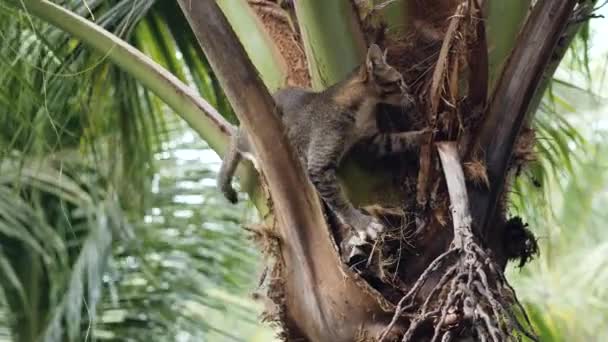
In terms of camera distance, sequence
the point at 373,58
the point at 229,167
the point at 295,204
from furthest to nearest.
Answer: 1. the point at 229,167
2. the point at 373,58
3. the point at 295,204

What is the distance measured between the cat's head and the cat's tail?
0.28m

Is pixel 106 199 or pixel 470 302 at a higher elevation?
pixel 106 199

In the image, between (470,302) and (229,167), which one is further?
(229,167)

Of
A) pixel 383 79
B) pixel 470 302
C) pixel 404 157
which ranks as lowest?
pixel 470 302

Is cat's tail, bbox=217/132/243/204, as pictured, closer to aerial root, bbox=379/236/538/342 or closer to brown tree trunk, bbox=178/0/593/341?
brown tree trunk, bbox=178/0/593/341

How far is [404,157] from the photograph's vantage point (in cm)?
148

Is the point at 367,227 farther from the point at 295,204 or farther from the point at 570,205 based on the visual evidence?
Answer: the point at 570,205

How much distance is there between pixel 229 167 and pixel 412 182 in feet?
1.34

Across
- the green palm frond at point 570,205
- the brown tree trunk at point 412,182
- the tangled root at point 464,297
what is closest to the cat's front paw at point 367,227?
the brown tree trunk at point 412,182

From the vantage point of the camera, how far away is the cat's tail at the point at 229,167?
1650mm

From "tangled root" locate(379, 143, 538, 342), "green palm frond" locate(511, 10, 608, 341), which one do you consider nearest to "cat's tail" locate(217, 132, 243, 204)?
"tangled root" locate(379, 143, 538, 342)

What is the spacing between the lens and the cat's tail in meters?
1.65

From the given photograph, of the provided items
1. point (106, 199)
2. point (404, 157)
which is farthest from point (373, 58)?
point (106, 199)

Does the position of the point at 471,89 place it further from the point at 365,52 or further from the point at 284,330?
the point at 284,330
